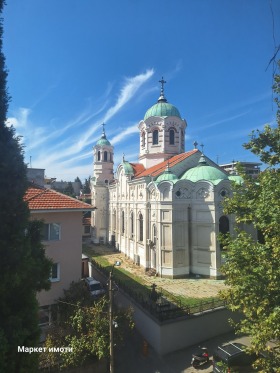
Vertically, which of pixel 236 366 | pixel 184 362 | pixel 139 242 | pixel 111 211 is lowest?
pixel 184 362

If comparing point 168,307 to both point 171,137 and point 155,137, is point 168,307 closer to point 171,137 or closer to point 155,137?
point 171,137

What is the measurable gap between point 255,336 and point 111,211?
31860mm

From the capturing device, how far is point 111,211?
38312 mm

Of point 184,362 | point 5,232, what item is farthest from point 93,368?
point 5,232

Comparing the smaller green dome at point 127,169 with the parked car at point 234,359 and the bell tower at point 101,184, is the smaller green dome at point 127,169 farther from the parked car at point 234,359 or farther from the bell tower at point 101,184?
the parked car at point 234,359

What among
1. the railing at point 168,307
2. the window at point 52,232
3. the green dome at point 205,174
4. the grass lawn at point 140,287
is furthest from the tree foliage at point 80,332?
the green dome at point 205,174

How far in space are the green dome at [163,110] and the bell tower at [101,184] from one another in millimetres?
10306

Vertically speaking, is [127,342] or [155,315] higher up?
[155,315]

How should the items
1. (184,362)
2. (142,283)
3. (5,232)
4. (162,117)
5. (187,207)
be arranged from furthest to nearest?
(162,117) → (187,207) → (142,283) → (184,362) → (5,232)

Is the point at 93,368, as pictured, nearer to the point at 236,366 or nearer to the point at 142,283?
the point at 236,366

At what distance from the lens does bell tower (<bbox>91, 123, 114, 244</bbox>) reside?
4006cm

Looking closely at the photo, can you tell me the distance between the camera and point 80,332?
1167cm

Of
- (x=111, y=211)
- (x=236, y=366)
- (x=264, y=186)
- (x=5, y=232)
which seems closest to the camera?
(x=5, y=232)

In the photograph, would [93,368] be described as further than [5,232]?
Yes
